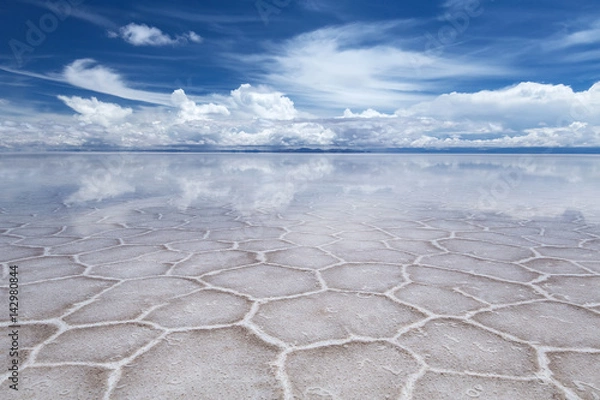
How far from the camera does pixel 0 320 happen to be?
2578mm

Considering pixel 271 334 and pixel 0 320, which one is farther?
pixel 0 320

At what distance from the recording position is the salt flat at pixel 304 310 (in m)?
1.96

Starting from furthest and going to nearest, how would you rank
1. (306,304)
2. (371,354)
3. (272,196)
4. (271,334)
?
(272,196) < (306,304) < (271,334) < (371,354)

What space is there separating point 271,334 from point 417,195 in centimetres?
792

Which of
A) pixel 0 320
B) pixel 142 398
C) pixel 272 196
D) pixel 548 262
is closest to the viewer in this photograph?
pixel 142 398

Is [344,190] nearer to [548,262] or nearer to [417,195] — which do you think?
[417,195]

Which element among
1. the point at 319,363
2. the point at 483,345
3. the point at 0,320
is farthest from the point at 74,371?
the point at 483,345

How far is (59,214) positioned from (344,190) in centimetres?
680

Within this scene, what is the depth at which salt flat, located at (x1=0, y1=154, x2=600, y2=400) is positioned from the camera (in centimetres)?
196

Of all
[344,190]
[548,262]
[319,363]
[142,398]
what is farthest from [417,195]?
[142,398]

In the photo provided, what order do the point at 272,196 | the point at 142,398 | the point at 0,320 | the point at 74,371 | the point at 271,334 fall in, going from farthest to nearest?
the point at 272,196, the point at 0,320, the point at 271,334, the point at 74,371, the point at 142,398

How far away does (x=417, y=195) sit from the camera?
31.6ft

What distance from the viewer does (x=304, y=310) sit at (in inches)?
108

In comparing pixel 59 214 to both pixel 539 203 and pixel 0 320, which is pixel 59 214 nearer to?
pixel 0 320
